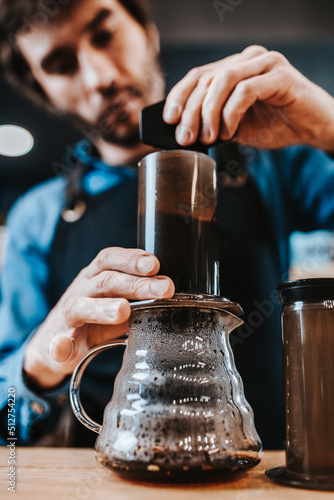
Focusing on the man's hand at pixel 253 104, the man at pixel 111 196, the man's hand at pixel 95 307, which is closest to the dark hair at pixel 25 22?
the man at pixel 111 196

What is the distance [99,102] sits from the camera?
1275 millimetres

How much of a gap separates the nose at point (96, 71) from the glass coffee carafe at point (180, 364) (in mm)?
721

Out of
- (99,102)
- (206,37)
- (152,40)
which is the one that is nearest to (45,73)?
(99,102)

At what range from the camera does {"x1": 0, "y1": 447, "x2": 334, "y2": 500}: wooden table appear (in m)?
0.49

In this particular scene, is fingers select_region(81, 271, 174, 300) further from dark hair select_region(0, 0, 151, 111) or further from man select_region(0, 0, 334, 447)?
dark hair select_region(0, 0, 151, 111)

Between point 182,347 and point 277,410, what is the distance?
683 mm

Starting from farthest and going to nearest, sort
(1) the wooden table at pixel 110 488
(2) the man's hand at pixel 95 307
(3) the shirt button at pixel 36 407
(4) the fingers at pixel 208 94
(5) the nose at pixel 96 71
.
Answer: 1. (5) the nose at pixel 96 71
2. (3) the shirt button at pixel 36 407
3. (4) the fingers at pixel 208 94
4. (2) the man's hand at pixel 95 307
5. (1) the wooden table at pixel 110 488

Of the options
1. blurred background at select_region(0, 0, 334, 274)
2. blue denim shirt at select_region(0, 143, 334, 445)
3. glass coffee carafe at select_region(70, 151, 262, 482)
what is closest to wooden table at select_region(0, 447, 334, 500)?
glass coffee carafe at select_region(70, 151, 262, 482)

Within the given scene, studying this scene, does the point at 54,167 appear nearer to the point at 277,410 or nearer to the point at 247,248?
the point at 247,248

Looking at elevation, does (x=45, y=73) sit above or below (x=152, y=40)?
below

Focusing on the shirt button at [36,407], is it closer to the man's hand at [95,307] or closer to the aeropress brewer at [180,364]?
the man's hand at [95,307]

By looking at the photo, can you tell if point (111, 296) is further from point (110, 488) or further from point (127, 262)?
point (110, 488)

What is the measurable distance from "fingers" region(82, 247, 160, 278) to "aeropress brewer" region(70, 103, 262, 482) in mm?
16

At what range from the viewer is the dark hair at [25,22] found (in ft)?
4.25
